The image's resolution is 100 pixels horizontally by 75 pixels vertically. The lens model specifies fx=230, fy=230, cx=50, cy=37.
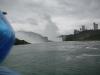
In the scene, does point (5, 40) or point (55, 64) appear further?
point (55, 64)

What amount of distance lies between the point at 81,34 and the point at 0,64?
19222cm

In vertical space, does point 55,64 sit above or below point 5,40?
below

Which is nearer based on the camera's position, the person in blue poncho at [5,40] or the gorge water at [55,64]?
the person in blue poncho at [5,40]

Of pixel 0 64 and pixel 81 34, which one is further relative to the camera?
pixel 81 34

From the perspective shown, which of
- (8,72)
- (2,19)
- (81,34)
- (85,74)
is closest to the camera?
(8,72)

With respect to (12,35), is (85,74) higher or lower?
lower

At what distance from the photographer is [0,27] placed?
2.43 m

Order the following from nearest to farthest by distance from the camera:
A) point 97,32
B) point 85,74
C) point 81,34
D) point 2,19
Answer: point 2,19 < point 85,74 < point 97,32 < point 81,34

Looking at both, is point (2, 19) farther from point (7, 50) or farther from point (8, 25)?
point (7, 50)

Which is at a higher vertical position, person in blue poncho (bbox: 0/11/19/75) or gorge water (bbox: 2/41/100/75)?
person in blue poncho (bbox: 0/11/19/75)

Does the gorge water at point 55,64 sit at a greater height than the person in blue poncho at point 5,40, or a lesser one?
→ lesser

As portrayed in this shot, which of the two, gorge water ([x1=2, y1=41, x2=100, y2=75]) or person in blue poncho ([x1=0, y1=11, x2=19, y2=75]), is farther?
gorge water ([x1=2, y1=41, x2=100, y2=75])

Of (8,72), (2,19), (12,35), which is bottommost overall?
(8,72)

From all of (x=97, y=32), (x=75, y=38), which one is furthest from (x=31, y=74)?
(x=75, y=38)
